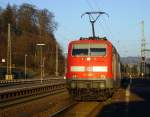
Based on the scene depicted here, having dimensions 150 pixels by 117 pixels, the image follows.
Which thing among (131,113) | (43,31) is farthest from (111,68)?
(43,31)

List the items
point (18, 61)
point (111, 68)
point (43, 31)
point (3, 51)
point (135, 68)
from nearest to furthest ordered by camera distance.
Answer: point (111, 68), point (3, 51), point (18, 61), point (43, 31), point (135, 68)

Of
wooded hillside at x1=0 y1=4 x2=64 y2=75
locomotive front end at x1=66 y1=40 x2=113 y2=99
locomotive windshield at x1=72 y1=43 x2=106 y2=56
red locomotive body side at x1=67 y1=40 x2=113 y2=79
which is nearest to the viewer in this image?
locomotive front end at x1=66 y1=40 x2=113 y2=99

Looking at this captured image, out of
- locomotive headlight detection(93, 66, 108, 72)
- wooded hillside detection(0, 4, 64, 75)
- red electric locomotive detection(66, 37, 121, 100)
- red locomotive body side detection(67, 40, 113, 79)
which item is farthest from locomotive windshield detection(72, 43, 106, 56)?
wooded hillside detection(0, 4, 64, 75)

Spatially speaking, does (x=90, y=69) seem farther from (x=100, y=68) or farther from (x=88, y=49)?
(x=88, y=49)

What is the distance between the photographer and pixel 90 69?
2722 cm

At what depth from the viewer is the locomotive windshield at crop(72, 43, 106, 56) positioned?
2761 centimetres

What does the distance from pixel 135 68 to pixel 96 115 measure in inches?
6024

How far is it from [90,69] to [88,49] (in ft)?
3.97

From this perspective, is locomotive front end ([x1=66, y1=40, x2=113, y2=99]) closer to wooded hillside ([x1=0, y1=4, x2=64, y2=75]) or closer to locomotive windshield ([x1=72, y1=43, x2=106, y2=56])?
locomotive windshield ([x1=72, y1=43, x2=106, y2=56])

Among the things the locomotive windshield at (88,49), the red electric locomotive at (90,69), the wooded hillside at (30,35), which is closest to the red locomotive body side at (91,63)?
the red electric locomotive at (90,69)

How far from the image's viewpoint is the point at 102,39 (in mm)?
28312

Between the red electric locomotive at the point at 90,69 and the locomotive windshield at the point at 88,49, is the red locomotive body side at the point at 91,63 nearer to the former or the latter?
the red electric locomotive at the point at 90,69

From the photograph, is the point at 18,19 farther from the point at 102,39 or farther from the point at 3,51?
the point at 102,39

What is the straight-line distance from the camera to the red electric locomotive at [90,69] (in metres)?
27.0
